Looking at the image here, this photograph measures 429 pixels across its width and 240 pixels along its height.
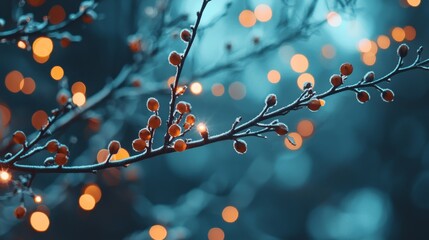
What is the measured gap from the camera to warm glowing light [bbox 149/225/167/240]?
13.7 feet

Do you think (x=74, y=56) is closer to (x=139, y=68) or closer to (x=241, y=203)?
(x=241, y=203)

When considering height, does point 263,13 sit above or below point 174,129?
above

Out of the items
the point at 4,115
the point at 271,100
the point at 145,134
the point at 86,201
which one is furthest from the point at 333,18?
the point at 4,115

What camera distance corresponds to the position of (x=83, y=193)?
14.5 ft

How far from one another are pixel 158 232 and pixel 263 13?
2710mm

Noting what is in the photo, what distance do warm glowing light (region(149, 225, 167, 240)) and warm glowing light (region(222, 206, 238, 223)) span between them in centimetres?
A: 104

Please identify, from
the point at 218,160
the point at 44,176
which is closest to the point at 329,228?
the point at 218,160

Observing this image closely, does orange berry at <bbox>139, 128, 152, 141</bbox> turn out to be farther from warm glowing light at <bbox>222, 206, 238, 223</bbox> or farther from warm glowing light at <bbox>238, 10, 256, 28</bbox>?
warm glowing light at <bbox>222, 206, 238, 223</bbox>

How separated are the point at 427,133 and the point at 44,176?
6691 millimetres

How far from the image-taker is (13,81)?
5.16 metres

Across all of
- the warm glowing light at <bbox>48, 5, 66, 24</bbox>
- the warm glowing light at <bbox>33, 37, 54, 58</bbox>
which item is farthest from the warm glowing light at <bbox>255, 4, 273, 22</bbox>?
the warm glowing light at <bbox>33, 37, 54, 58</bbox>

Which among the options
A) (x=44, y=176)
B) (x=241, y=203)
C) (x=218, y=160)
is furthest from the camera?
(x=218, y=160)

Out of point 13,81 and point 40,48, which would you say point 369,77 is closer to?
point 40,48

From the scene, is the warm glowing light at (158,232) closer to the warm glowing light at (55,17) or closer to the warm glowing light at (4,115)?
the warm glowing light at (55,17)
